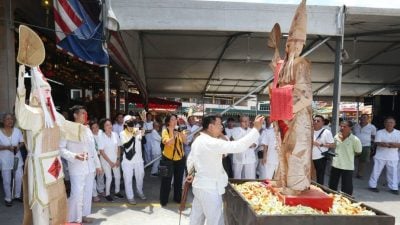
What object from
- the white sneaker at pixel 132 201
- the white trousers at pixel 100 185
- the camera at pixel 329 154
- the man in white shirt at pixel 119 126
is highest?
the man in white shirt at pixel 119 126

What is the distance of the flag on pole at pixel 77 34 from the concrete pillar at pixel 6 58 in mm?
1836

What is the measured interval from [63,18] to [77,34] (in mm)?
355

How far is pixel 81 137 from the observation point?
4652 mm

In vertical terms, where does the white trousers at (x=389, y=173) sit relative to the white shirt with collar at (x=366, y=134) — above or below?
below

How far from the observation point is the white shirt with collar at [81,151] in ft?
15.6

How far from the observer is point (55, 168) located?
4.10 meters

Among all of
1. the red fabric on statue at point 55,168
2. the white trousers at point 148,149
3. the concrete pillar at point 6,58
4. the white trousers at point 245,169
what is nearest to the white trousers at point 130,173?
the white trousers at point 245,169

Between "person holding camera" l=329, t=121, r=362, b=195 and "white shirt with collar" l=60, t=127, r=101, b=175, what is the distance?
168 inches

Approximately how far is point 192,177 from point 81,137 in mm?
1639

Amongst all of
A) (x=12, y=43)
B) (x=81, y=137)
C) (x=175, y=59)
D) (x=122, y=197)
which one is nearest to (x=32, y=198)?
(x=81, y=137)

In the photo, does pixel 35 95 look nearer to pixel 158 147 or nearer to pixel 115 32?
pixel 115 32

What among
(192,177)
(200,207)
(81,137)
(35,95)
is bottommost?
(200,207)

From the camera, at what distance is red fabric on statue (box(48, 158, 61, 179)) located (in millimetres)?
4027

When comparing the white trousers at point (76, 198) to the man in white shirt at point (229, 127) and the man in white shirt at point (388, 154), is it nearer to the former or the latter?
the man in white shirt at point (229, 127)
